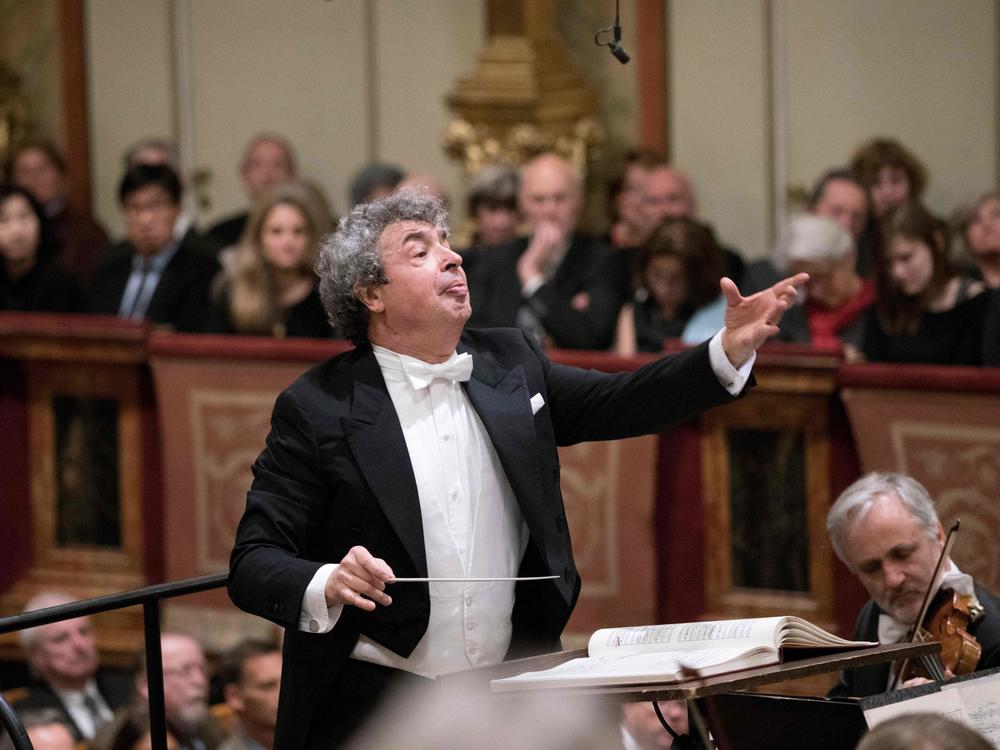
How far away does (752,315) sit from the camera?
2984 mm

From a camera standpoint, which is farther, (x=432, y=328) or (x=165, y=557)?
(x=165, y=557)

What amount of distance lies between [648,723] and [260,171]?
4.22m

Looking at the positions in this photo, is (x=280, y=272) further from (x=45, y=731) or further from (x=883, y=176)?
(x=883, y=176)

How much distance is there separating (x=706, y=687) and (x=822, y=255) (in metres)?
3.54

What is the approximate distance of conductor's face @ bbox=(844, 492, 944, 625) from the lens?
3346 millimetres

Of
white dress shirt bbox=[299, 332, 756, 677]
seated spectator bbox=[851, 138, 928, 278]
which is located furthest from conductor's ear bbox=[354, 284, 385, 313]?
seated spectator bbox=[851, 138, 928, 278]

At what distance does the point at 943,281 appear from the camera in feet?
17.9

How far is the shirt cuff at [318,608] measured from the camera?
2.85m

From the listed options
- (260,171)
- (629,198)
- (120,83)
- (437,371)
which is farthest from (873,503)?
(120,83)

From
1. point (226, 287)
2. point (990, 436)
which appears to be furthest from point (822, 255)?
point (226, 287)

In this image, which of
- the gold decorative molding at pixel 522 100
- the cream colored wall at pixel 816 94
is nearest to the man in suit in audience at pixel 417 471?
the cream colored wall at pixel 816 94

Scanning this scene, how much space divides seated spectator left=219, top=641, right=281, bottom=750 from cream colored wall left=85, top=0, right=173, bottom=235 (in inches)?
181

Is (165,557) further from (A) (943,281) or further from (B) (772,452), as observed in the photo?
(A) (943,281)

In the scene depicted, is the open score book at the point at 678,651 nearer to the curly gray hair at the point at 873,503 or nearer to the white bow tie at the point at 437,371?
the white bow tie at the point at 437,371
